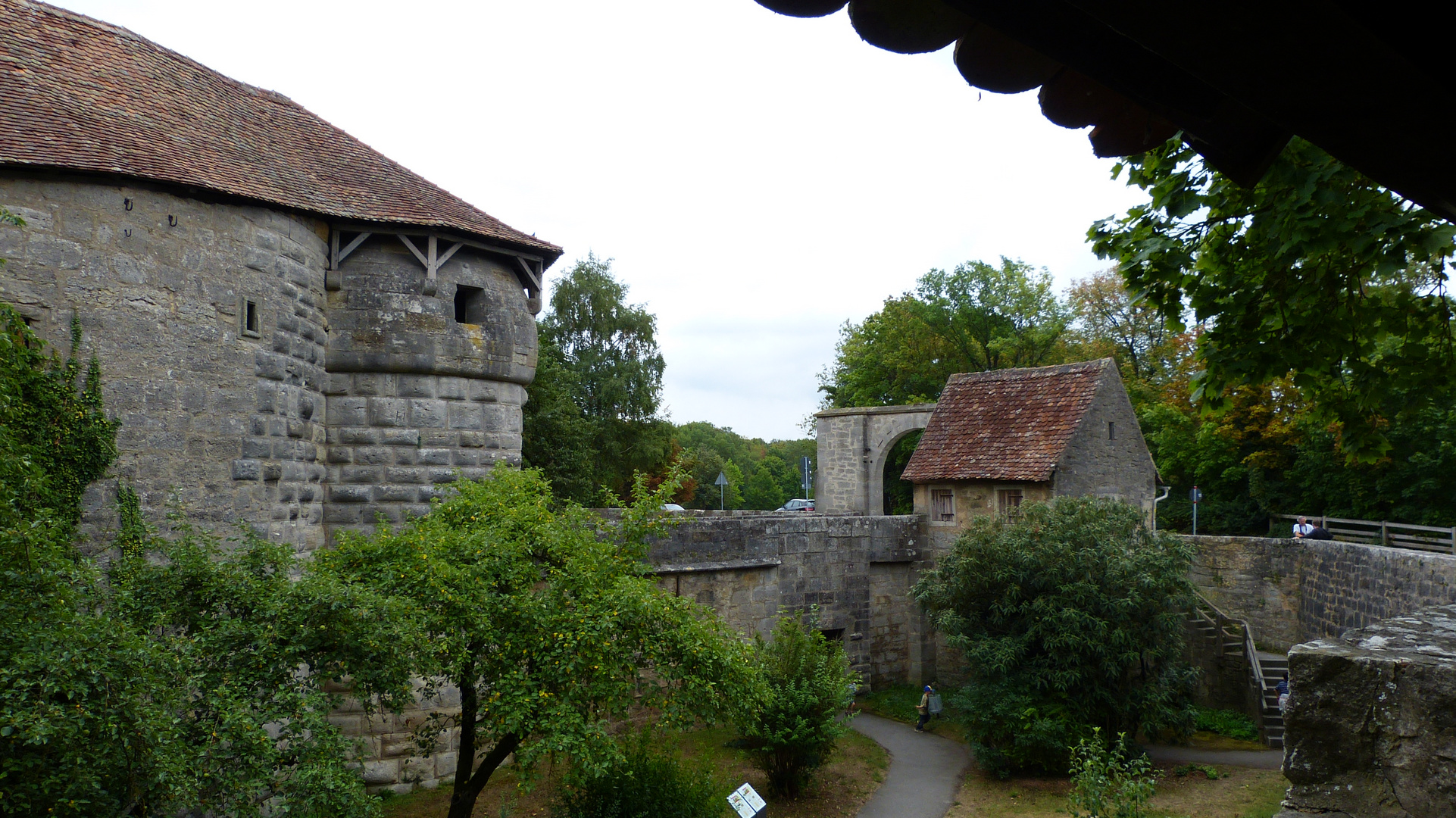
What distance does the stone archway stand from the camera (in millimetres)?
25625

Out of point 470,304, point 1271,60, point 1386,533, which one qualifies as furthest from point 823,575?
point 1271,60

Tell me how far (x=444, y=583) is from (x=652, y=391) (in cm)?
2993

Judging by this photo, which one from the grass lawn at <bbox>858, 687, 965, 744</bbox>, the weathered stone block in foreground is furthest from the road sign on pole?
the grass lawn at <bbox>858, 687, 965, 744</bbox>

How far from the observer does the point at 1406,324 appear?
212 inches

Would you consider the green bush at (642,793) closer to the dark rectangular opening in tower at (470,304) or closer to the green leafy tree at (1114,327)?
the dark rectangular opening in tower at (470,304)

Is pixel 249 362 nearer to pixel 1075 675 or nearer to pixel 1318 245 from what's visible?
pixel 1318 245

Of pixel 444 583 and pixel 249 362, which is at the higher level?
pixel 249 362

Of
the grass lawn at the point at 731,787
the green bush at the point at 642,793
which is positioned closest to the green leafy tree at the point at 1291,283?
the green bush at the point at 642,793

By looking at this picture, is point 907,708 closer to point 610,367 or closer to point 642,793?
point 642,793

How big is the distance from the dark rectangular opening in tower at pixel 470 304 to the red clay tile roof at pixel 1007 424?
1045cm

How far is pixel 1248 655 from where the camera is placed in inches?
688

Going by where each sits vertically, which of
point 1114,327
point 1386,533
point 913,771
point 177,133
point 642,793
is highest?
point 1114,327

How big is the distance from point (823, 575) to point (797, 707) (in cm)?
555

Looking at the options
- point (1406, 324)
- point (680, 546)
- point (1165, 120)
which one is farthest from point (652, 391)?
point (1165, 120)
